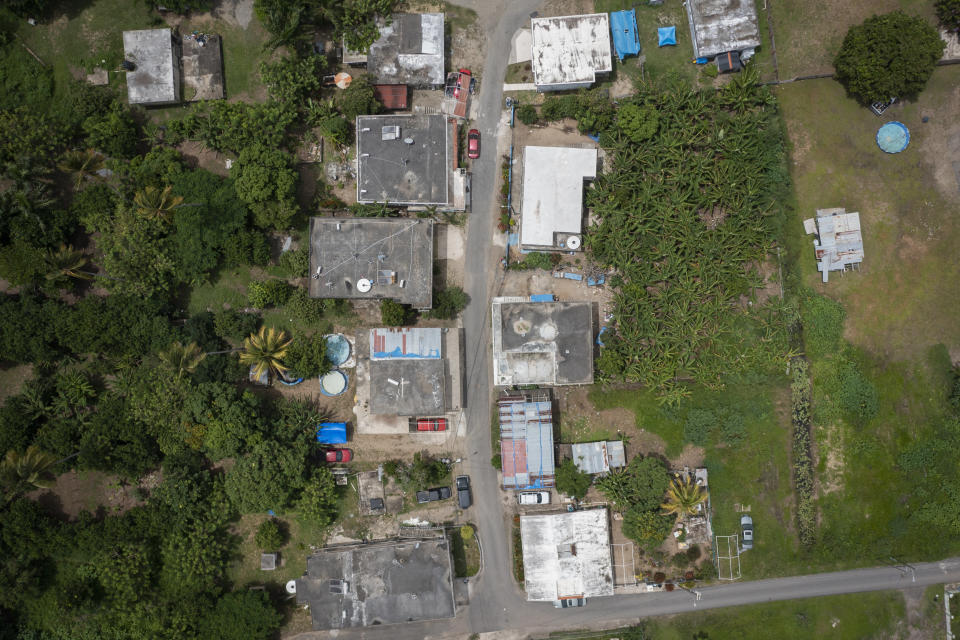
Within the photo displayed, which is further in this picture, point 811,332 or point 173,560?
point 811,332

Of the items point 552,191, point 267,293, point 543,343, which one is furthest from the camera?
point 552,191

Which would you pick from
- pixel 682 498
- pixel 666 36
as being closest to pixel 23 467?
pixel 682 498

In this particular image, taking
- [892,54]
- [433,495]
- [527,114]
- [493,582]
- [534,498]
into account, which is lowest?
[493,582]

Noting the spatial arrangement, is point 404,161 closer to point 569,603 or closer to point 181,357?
point 181,357

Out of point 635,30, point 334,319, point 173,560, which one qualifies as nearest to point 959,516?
point 635,30

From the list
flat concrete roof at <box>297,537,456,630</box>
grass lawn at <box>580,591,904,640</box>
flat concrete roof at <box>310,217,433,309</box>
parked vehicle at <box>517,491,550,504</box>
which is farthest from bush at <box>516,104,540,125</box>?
grass lawn at <box>580,591,904,640</box>

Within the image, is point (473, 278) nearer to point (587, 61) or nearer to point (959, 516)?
point (587, 61)
